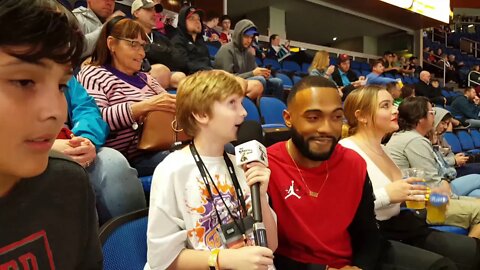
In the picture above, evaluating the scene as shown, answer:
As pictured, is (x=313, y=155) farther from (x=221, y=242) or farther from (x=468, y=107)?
(x=468, y=107)

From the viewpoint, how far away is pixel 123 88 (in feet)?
6.79

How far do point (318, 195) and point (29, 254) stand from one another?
41.7 inches

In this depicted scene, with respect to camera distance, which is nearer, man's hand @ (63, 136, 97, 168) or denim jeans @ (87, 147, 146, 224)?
man's hand @ (63, 136, 97, 168)

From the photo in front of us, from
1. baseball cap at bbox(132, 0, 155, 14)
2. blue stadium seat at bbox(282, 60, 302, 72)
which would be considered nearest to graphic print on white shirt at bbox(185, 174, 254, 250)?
baseball cap at bbox(132, 0, 155, 14)

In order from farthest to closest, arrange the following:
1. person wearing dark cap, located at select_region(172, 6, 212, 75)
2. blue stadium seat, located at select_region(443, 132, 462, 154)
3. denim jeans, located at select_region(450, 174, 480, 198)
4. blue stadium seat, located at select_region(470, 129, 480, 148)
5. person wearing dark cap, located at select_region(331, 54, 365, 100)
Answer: blue stadium seat, located at select_region(470, 129, 480, 148), person wearing dark cap, located at select_region(331, 54, 365, 100), blue stadium seat, located at select_region(443, 132, 462, 154), person wearing dark cap, located at select_region(172, 6, 212, 75), denim jeans, located at select_region(450, 174, 480, 198)

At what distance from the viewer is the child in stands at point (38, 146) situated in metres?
0.57

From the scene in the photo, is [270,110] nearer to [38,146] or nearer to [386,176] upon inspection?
[386,176]

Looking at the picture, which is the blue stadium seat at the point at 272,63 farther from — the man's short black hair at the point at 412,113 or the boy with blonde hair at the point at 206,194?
the boy with blonde hair at the point at 206,194

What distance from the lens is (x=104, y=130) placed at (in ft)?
5.75

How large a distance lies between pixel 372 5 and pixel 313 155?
10933mm

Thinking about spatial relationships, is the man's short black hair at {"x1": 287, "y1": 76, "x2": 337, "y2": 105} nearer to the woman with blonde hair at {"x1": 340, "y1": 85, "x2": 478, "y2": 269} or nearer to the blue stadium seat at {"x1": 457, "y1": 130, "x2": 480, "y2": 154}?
the woman with blonde hair at {"x1": 340, "y1": 85, "x2": 478, "y2": 269}

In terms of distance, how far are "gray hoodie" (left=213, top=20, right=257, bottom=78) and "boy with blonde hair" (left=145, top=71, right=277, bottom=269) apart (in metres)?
3.21

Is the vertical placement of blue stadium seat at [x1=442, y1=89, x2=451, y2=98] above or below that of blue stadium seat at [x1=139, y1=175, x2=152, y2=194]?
above

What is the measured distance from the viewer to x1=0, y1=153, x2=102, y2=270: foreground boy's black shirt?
66cm
